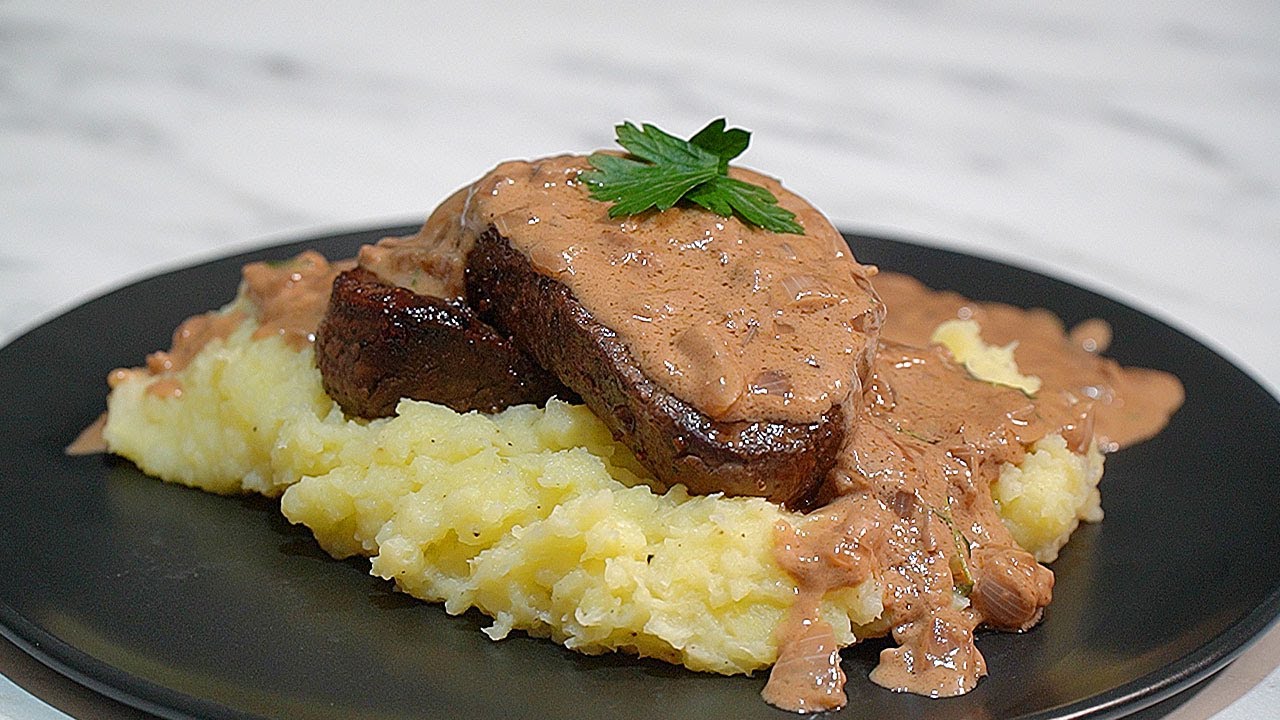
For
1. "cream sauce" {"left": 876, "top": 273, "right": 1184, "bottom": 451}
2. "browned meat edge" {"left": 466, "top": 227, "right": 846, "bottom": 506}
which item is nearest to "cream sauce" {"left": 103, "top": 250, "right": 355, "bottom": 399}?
"browned meat edge" {"left": 466, "top": 227, "right": 846, "bottom": 506}

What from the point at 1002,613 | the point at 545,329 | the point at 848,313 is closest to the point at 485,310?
the point at 545,329

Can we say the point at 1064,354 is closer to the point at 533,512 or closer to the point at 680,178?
the point at 680,178

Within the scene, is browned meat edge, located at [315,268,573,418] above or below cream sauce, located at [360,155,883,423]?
below

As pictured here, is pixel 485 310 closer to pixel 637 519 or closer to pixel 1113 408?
pixel 637 519

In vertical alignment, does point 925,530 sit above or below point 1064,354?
above

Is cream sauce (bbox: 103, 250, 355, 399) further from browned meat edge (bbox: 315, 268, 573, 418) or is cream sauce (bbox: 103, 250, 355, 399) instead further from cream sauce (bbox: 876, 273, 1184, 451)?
cream sauce (bbox: 876, 273, 1184, 451)

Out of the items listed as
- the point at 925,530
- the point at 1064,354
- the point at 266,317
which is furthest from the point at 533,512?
the point at 1064,354
